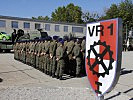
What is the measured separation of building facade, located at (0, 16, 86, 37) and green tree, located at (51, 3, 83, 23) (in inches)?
807

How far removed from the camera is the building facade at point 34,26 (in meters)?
34.0

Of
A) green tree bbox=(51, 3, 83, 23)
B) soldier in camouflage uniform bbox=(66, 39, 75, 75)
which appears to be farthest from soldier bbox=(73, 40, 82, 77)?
green tree bbox=(51, 3, 83, 23)

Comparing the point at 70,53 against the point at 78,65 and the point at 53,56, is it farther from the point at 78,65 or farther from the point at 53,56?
the point at 53,56

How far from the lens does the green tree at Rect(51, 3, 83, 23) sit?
66.8 meters

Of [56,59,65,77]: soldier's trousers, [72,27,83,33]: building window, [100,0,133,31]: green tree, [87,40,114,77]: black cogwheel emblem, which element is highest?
[100,0,133,31]: green tree

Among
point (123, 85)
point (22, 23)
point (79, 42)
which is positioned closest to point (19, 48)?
point (79, 42)

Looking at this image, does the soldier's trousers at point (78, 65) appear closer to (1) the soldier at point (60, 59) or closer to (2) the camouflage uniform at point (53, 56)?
(1) the soldier at point (60, 59)

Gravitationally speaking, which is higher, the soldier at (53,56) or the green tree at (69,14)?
the green tree at (69,14)

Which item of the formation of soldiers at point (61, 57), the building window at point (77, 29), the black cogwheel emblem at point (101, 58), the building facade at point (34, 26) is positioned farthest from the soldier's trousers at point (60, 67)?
the building window at point (77, 29)

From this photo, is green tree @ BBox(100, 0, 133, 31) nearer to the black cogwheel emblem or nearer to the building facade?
the building facade

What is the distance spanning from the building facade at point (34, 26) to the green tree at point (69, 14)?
807 inches

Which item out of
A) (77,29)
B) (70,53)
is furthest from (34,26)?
(70,53)

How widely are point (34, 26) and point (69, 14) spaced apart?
32326 millimetres

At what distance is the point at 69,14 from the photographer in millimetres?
68375
